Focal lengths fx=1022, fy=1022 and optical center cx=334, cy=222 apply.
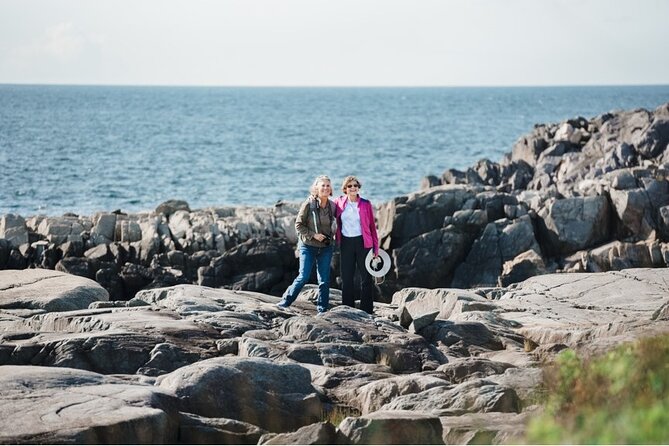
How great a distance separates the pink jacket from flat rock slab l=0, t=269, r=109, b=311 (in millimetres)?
4626

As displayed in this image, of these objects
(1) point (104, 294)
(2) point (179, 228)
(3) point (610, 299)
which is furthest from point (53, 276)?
(2) point (179, 228)

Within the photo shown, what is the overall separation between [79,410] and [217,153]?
7857 cm

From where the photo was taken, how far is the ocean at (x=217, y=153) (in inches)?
2354

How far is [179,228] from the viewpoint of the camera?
33531 millimetres

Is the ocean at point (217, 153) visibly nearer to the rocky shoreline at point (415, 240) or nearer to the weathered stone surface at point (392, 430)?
the rocky shoreline at point (415, 240)

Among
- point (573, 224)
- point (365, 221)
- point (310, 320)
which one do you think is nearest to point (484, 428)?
point (310, 320)

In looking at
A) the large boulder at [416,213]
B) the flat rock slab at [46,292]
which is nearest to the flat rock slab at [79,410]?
the flat rock slab at [46,292]

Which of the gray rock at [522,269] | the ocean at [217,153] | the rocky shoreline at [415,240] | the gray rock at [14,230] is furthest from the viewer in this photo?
the ocean at [217,153]

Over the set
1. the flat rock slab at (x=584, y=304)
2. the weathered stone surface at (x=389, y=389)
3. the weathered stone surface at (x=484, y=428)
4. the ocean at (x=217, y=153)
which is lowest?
the ocean at (x=217, y=153)

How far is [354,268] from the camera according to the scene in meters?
18.0

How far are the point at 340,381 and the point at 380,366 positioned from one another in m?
1.03

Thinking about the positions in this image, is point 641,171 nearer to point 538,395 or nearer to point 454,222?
point 454,222

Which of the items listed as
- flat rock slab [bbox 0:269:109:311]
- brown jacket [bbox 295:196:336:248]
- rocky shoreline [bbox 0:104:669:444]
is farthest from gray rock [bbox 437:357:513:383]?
flat rock slab [bbox 0:269:109:311]

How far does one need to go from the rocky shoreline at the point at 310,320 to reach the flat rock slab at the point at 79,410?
26 mm
